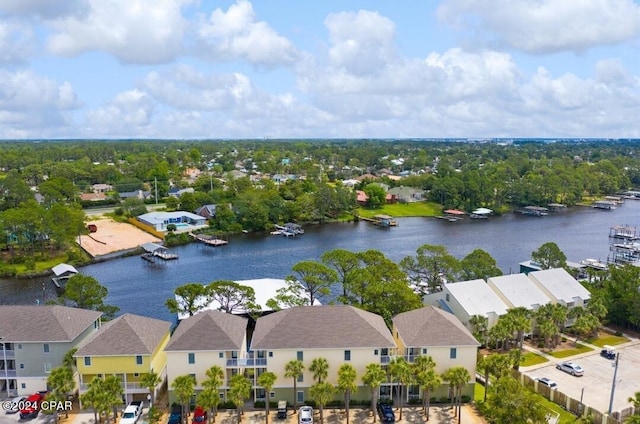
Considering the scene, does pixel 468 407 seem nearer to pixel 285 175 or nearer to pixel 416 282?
pixel 416 282

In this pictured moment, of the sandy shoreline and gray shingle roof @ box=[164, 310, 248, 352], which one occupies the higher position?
gray shingle roof @ box=[164, 310, 248, 352]

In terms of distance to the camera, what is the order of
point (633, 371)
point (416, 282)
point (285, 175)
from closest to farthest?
point (633, 371) → point (416, 282) → point (285, 175)

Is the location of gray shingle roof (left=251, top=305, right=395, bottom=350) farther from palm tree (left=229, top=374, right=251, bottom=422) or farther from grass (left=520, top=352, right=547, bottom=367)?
grass (left=520, top=352, right=547, bottom=367)

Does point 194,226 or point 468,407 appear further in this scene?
point 194,226

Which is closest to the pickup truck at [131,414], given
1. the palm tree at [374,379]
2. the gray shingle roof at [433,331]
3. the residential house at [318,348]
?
the residential house at [318,348]

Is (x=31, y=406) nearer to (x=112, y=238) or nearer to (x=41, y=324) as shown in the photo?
(x=41, y=324)

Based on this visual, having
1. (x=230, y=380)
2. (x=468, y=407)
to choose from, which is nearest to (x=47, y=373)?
(x=230, y=380)

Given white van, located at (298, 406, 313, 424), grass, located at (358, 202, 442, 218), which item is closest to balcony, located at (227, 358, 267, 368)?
white van, located at (298, 406, 313, 424)

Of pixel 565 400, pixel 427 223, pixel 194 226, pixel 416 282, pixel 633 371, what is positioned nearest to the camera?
pixel 565 400
